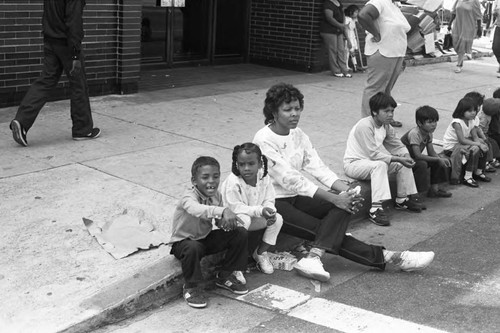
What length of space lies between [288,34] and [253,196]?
9072 millimetres

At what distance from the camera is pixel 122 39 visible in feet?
33.7

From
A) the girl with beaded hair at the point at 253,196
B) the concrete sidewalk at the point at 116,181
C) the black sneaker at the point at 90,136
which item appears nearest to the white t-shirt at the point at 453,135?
the concrete sidewalk at the point at 116,181

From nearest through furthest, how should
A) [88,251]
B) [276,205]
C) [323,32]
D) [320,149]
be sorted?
[88,251]
[276,205]
[320,149]
[323,32]

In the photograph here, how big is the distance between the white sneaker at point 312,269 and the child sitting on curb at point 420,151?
231 cm

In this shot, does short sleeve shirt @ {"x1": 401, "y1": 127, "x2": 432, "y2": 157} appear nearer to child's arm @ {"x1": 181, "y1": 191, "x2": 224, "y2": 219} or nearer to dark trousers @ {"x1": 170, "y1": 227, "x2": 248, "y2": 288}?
dark trousers @ {"x1": 170, "y1": 227, "x2": 248, "y2": 288}

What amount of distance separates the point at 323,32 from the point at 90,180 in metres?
7.87

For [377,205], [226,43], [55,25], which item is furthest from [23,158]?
[226,43]

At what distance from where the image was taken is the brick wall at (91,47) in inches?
357

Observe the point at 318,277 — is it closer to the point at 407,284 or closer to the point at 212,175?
the point at 407,284

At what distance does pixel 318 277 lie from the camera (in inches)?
213

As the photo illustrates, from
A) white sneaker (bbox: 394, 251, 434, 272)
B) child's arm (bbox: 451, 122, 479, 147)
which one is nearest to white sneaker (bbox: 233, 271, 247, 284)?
white sneaker (bbox: 394, 251, 434, 272)

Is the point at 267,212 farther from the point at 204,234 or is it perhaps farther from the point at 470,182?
the point at 470,182

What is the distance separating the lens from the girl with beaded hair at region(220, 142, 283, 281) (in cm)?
527

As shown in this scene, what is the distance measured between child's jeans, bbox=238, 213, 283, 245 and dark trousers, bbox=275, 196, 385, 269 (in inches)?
8.7
